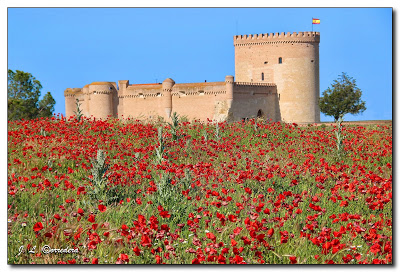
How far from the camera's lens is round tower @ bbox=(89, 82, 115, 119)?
45312 millimetres

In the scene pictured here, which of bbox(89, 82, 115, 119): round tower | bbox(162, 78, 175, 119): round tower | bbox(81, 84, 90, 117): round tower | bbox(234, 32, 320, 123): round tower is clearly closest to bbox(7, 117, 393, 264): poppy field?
bbox(162, 78, 175, 119): round tower

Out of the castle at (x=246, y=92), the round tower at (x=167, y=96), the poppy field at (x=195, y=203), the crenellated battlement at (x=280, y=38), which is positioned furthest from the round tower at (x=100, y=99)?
the poppy field at (x=195, y=203)

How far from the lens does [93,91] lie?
45688 mm

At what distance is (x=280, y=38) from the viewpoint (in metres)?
47.3

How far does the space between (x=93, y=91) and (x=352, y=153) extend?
36196 millimetres

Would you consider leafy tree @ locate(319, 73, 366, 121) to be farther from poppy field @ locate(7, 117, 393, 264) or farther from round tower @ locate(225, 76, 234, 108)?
poppy field @ locate(7, 117, 393, 264)

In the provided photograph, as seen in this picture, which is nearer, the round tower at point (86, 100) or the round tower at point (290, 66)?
the round tower at point (86, 100)

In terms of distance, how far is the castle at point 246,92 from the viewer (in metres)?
43.8

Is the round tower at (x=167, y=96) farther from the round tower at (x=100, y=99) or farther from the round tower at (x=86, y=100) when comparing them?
the round tower at (x=86, y=100)

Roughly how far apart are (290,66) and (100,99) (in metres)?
17.2

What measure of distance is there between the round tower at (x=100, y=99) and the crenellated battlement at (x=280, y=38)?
1270 cm

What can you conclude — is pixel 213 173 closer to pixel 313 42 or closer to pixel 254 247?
pixel 254 247

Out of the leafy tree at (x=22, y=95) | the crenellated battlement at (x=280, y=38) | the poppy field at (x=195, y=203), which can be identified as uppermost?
the crenellated battlement at (x=280, y=38)

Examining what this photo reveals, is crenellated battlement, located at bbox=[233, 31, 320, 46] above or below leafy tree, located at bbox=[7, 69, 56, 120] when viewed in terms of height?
above
